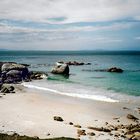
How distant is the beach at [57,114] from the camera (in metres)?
23.7

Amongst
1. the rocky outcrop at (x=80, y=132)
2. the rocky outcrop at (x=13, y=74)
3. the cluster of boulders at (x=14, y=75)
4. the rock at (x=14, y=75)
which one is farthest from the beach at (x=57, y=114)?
the rock at (x=14, y=75)

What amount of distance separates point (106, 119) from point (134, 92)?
1621cm

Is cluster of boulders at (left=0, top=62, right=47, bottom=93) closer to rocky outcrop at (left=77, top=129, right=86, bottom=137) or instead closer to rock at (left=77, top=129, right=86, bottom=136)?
rocky outcrop at (left=77, top=129, right=86, bottom=137)

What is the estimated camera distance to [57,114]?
97.9 ft

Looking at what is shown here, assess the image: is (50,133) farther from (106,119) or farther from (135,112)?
(135,112)

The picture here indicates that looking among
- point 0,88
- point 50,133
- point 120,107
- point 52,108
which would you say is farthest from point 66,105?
point 0,88

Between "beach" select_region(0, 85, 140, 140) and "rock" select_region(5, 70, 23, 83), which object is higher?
"rock" select_region(5, 70, 23, 83)

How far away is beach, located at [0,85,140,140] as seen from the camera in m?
23.7

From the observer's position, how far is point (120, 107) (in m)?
33.2

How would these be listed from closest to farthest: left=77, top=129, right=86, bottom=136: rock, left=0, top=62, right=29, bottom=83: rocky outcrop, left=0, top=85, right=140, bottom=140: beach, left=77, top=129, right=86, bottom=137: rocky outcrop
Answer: left=77, top=129, right=86, bottom=137: rocky outcrop
left=77, top=129, right=86, bottom=136: rock
left=0, top=85, right=140, bottom=140: beach
left=0, top=62, right=29, bottom=83: rocky outcrop

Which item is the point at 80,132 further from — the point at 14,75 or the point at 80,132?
the point at 14,75

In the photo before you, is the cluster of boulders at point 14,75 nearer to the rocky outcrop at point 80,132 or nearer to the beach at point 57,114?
the beach at point 57,114

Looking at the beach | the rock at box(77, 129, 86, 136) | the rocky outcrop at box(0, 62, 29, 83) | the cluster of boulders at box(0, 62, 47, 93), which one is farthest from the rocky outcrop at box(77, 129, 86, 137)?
the rocky outcrop at box(0, 62, 29, 83)

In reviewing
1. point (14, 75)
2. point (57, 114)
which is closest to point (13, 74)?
point (14, 75)
